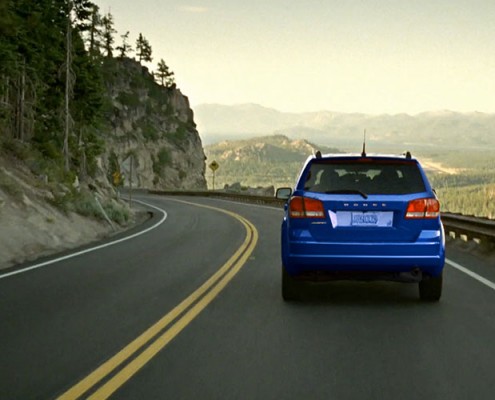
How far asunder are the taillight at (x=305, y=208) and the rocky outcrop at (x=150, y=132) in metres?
87.5

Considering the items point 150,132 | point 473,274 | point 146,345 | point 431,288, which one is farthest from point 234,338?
point 150,132

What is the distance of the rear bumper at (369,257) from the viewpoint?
8492mm

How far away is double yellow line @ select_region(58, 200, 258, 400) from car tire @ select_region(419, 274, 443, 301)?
275 cm

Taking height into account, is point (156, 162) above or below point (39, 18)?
below

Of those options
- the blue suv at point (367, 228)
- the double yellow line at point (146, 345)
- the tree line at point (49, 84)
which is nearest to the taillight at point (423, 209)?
the blue suv at point (367, 228)

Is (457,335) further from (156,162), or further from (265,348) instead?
(156,162)

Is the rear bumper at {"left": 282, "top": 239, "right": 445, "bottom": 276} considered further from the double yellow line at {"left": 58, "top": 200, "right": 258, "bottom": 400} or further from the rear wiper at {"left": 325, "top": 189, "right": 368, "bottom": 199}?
the double yellow line at {"left": 58, "top": 200, "right": 258, "bottom": 400}

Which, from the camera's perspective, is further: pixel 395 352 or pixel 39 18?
pixel 39 18

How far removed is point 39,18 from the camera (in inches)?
1554

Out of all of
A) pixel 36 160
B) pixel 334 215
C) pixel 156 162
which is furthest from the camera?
pixel 156 162

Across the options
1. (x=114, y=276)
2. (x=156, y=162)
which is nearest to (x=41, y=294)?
(x=114, y=276)

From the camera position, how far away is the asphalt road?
5.24 metres

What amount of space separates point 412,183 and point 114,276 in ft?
17.3

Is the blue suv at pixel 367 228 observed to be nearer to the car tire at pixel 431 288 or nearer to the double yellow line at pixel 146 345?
the car tire at pixel 431 288
